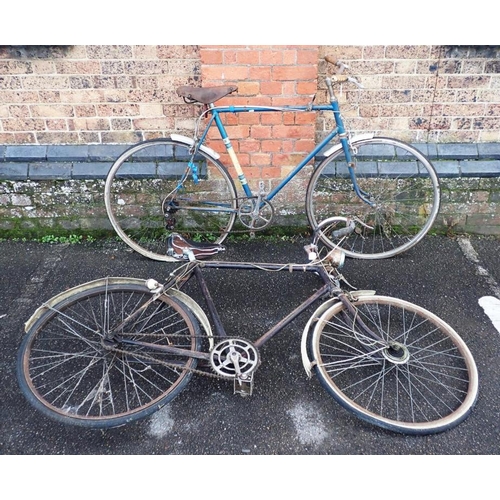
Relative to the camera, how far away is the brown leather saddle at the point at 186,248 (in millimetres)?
2926

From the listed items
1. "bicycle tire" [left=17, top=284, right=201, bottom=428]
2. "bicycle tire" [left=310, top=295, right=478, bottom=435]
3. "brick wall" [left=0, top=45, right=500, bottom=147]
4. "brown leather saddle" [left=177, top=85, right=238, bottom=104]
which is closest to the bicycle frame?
"brown leather saddle" [left=177, top=85, right=238, bottom=104]

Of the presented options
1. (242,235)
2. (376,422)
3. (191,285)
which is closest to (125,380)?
(191,285)

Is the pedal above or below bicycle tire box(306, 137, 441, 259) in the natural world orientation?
below

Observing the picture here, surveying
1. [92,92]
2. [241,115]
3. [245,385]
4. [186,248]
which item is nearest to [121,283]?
[186,248]

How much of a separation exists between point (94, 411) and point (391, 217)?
2.93 metres

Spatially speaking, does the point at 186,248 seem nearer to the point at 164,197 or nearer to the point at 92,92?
the point at 164,197

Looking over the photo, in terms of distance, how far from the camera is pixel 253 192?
412 centimetres

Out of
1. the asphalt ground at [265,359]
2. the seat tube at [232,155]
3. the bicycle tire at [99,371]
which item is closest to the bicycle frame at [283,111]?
the seat tube at [232,155]

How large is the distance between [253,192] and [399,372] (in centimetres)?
197

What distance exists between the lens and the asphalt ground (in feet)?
8.41

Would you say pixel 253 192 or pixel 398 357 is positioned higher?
pixel 253 192

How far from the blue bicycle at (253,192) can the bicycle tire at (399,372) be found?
102 centimetres

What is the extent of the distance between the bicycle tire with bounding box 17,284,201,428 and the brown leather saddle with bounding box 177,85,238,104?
151cm

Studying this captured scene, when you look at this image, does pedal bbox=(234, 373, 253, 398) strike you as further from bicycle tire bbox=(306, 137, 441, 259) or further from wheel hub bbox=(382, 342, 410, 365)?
bicycle tire bbox=(306, 137, 441, 259)
